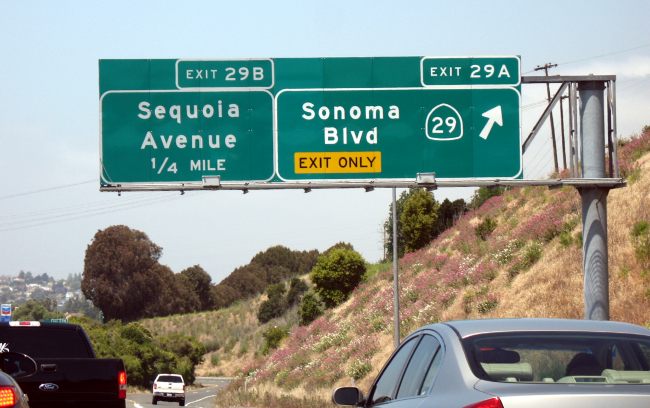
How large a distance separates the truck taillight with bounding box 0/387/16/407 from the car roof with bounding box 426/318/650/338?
3.00 metres

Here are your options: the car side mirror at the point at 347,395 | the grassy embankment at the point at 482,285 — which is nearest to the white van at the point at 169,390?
the grassy embankment at the point at 482,285

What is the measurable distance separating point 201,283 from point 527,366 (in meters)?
147

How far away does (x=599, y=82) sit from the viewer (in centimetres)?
2347

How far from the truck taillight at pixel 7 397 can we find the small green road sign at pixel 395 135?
15.3 metres

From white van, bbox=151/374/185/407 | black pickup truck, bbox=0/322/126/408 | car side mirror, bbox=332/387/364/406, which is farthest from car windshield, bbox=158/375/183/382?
car side mirror, bbox=332/387/364/406

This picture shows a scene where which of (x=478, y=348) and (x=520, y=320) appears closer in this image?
(x=478, y=348)

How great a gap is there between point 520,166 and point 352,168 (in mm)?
3331

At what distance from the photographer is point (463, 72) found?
23.5m

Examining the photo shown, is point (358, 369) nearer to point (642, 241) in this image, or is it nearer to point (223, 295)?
point (642, 241)

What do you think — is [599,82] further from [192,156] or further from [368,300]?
[368,300]

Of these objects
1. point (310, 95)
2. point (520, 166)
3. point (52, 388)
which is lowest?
point (52, 388)

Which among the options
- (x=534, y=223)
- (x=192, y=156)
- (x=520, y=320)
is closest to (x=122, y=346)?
(x=534, y=223)

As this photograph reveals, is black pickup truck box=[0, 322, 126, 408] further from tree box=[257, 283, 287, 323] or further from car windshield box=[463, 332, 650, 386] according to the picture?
tree box=[257, 283, 287, 323]

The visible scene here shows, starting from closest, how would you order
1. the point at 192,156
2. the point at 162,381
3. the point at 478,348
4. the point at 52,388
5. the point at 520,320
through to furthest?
the point at 478,348 → the point at 520,320 → the point at 52,388 → the point at 192,156 → the point at 162,381
